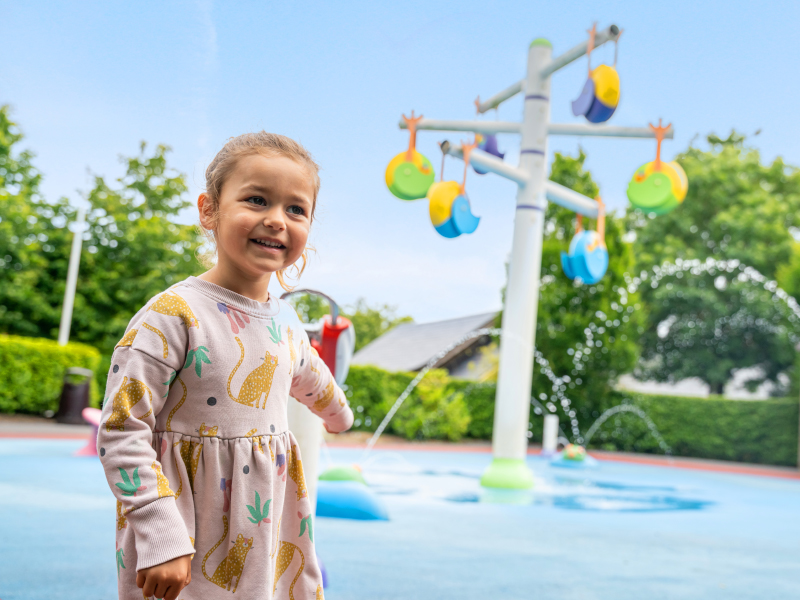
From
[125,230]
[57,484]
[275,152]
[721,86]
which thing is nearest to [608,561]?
[275,152]

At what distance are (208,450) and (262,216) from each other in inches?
16.9

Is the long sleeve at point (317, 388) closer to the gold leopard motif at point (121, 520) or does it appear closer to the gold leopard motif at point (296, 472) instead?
the gold leopard motif at point (296, 472)

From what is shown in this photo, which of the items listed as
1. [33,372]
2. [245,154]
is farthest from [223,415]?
[33,372]

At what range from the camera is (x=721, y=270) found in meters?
22.4

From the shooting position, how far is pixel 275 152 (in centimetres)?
142

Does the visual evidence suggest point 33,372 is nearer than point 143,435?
No

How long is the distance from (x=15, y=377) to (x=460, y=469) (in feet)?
23.6

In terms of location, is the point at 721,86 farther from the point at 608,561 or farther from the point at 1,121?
the point at 608,561

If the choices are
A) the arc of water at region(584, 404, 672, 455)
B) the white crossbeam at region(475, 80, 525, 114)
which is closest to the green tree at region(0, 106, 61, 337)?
the white crossbeam at region(475, 80, 525, 114)

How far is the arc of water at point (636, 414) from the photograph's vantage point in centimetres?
1470

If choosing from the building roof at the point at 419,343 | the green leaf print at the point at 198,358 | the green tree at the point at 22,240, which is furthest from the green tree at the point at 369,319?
the green leaf print at the point at 198,358

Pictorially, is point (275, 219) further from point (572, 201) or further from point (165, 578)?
point (572, 201)

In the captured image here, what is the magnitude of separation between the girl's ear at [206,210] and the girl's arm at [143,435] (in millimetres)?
256

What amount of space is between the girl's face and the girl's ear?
0.04 m
